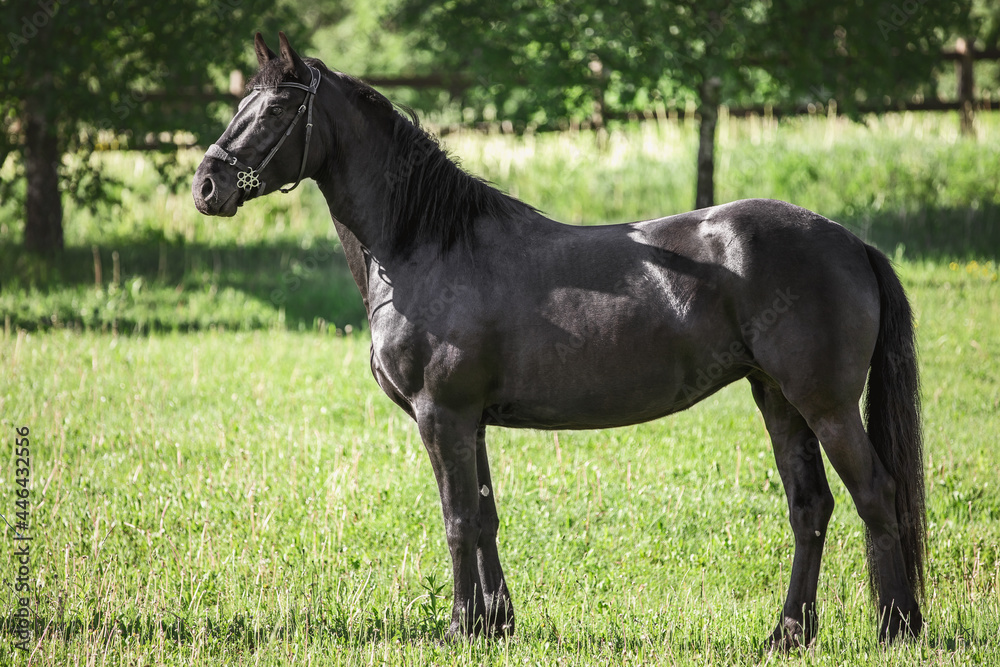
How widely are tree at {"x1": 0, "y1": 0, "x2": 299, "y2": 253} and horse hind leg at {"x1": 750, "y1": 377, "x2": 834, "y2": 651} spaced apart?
9.62m

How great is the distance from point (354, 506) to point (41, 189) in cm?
897

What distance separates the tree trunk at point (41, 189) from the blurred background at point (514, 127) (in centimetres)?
3

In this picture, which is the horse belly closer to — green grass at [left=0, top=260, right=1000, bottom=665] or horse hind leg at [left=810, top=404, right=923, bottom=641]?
horse hind leg at [left=810, top=404, right=923, bottom=641]

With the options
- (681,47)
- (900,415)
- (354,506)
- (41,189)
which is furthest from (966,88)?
(41,189)

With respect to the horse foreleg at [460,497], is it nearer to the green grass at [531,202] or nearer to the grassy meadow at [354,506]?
the grassy meadow at [354,506]

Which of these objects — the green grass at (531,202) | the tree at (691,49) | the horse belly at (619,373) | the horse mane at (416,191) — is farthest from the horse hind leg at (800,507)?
the tree at (691,49)

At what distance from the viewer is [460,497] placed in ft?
11.8

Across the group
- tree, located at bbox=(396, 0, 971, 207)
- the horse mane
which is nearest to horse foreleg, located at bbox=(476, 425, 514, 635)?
the horse mane

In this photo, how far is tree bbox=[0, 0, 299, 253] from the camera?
34.0 ft

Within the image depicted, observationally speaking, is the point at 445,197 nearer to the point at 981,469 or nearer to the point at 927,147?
the point at 981,469

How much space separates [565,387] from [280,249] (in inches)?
379

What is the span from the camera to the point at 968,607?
A: 389cm

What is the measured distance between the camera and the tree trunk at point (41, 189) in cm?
1130

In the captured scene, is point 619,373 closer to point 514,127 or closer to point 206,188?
point 206,188
